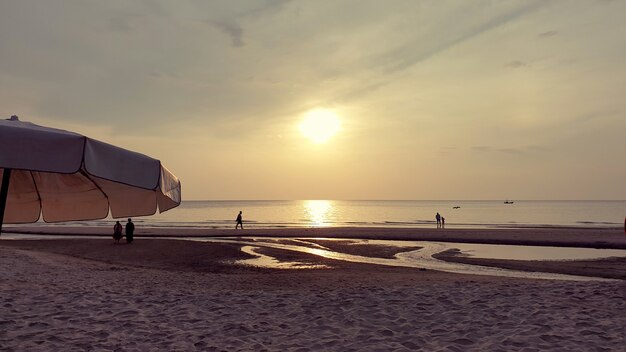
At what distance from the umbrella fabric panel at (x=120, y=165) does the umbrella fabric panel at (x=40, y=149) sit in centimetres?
11

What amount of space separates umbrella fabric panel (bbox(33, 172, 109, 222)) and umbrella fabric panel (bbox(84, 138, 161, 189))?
2.77 metres

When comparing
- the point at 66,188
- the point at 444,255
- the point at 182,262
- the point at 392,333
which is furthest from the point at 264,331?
the point at 444,255

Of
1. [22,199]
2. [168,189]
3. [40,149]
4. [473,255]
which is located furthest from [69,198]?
[473,255]

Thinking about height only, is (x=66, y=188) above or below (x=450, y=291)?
above

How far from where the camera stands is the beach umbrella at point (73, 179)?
4180 mm

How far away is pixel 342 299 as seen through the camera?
9.30 m

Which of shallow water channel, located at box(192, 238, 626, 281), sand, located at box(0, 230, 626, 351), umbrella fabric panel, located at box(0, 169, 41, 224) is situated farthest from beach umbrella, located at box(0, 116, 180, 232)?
shallow water channel, located at box(192, 238, 626, 281)

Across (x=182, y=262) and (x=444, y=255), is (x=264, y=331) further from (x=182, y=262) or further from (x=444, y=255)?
(x=444, y=255)

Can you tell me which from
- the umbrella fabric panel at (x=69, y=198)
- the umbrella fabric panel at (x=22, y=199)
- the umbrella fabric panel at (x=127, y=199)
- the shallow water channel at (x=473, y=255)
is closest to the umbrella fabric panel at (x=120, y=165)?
the umbrella fabric panel at (x=127, y=199)

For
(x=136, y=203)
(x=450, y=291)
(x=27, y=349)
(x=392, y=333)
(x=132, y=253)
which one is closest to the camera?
(x=27, y=349)

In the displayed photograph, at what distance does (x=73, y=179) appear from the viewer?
23.1 feet

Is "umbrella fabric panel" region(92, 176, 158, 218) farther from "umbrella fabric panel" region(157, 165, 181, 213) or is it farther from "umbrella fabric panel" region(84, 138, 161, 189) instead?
"umbrella fabric panel" region(84, 138, 161, 189)

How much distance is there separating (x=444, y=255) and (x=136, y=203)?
74.7 ft

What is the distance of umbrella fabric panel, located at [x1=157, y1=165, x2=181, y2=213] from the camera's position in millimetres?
4956
